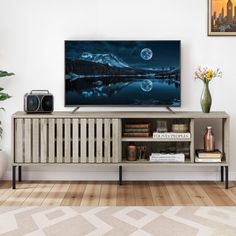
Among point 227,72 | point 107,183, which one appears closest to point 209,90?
point 227,72

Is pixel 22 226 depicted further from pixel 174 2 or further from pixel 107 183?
pixel 174 2

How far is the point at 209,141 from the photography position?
415cm

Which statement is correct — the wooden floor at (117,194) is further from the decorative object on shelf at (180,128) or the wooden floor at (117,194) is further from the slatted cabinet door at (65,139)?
the decorative object on shelf at (180,128)

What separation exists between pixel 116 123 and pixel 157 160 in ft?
1.68

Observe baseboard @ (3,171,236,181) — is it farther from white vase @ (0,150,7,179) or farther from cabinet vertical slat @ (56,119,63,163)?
cabinet vertical slat @ (56,119,63,163)

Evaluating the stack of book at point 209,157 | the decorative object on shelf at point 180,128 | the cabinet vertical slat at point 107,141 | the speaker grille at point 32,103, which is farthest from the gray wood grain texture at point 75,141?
the stack of book at point 209,157

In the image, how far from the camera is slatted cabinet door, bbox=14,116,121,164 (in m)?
4.04

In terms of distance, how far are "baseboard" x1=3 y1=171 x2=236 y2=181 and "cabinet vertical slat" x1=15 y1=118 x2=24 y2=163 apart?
417mm

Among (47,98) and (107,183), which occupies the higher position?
(47,98)

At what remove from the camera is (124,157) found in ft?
14.1

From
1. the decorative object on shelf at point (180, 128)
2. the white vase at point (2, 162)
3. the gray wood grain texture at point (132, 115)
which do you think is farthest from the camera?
the white vase at point (2, 162)

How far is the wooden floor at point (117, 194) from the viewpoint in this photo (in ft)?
11.7

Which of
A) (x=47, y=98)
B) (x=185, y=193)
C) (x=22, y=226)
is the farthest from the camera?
(x=47, y=98)

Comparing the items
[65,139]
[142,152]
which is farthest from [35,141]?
[142,152]
